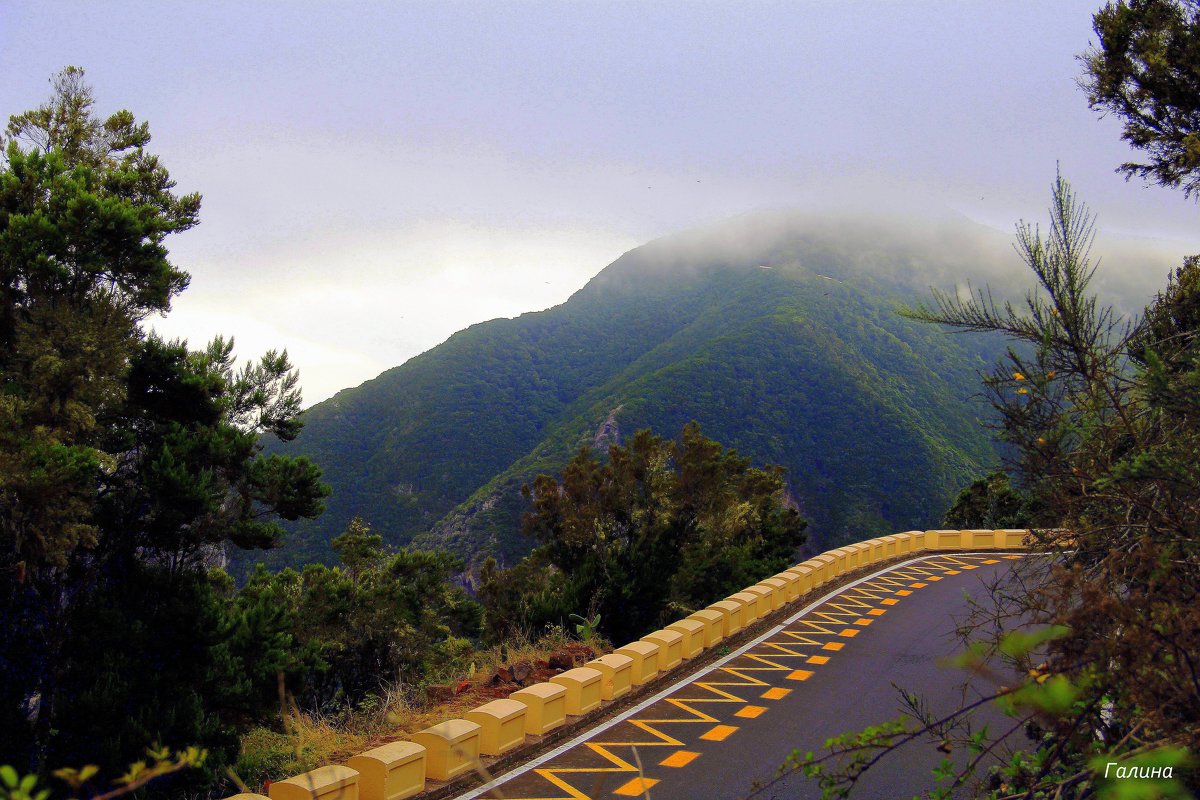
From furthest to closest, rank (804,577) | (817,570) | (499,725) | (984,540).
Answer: (984,540)
(817,570)
(804,577)
(499,725)

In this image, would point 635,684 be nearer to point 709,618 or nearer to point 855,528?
point 709,618

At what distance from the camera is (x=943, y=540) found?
29.2 meters

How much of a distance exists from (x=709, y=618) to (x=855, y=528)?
153 feet

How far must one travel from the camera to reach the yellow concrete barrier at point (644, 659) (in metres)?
11.3

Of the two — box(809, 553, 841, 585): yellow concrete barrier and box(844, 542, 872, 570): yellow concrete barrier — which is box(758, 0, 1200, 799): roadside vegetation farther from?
box(844, 542, 872, 570): yellow concrete barrier

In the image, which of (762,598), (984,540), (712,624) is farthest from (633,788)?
(984,540)

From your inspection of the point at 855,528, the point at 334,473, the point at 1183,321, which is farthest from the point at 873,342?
the point at 1183,321

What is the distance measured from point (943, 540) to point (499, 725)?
2424 centimetres

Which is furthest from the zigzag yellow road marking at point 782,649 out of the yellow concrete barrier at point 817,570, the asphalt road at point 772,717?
the yellow concrete barrier at point 817,570

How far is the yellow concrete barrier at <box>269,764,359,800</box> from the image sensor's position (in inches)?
242

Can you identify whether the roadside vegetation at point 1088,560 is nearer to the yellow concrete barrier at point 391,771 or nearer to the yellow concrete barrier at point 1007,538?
the yellow concrete barrier at point 391,771

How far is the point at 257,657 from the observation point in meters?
14.2

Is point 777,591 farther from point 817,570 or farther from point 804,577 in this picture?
point 817,570

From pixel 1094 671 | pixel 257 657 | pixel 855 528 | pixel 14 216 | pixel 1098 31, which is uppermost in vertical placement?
pixel 14 216
